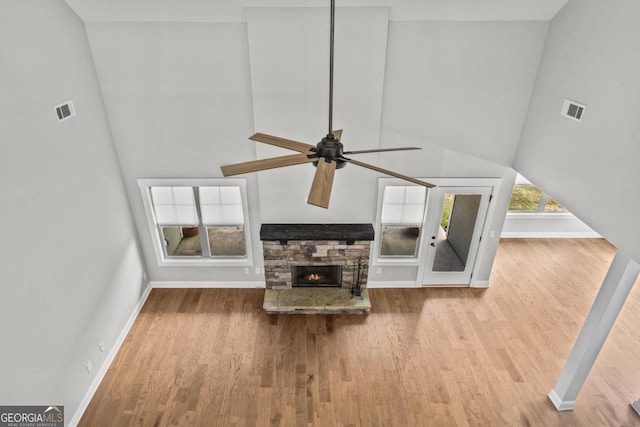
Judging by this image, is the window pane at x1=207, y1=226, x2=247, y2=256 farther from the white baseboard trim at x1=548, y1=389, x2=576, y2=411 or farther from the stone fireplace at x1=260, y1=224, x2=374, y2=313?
the white baseboard trim at x1=548, y1=389, x2=576, y2=411

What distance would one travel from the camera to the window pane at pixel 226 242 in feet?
24.7

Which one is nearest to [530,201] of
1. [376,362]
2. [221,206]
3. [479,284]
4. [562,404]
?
[479,284]

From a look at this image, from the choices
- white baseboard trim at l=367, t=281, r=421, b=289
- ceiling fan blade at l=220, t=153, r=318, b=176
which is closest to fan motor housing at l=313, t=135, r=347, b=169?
ceiling fan blade at l=220, t=153, r=318, b=176

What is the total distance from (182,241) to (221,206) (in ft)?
7.19

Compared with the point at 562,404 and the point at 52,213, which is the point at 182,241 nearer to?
the point at 52,213

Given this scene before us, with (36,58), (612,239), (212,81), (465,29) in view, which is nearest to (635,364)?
(612,239)

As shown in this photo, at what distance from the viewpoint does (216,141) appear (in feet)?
18.4

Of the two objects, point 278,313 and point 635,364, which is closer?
point 635,364

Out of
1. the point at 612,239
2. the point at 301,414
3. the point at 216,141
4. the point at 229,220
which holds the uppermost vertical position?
the point at 216,141

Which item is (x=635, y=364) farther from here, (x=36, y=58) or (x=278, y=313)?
(x=36, y=58)

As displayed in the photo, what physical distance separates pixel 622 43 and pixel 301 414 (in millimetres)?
5431
